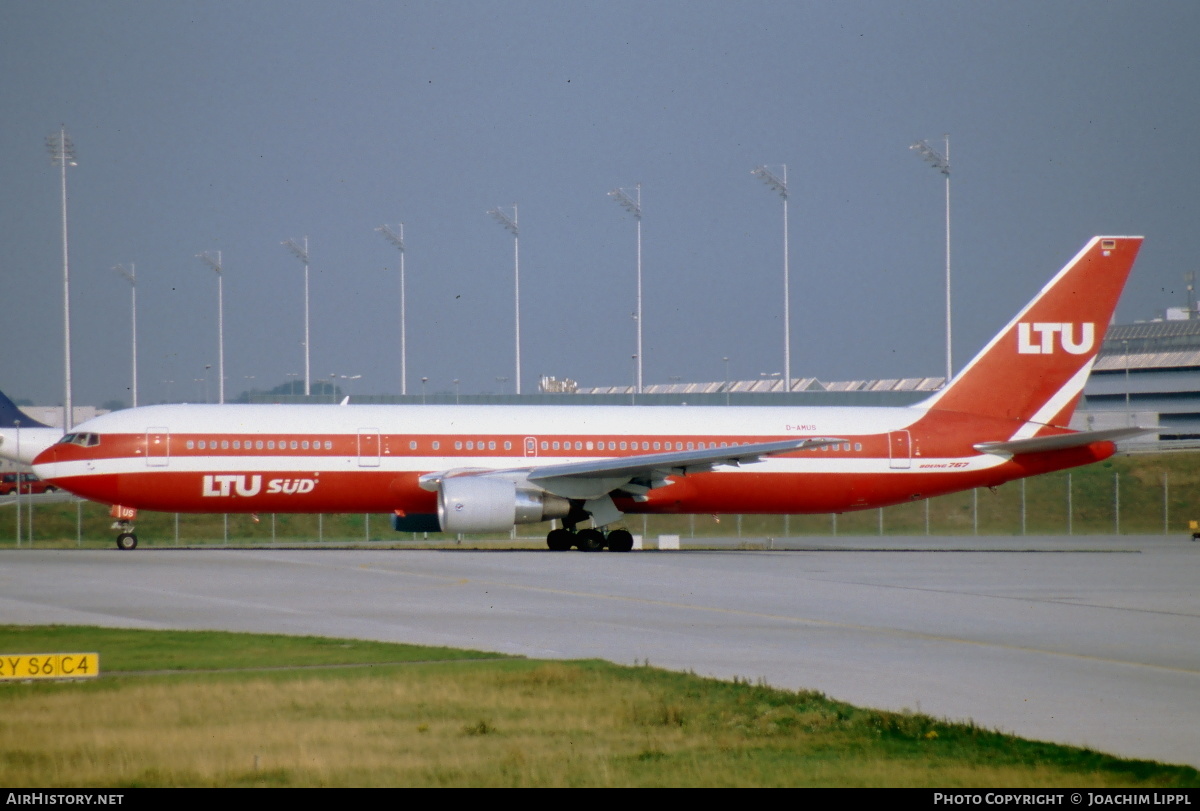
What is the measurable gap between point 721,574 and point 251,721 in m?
17.9

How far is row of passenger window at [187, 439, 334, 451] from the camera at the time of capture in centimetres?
3512

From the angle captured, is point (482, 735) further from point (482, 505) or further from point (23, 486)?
point (23, 486)

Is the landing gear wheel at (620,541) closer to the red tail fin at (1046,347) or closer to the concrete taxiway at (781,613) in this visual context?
the concrete taxiway at (781,613)

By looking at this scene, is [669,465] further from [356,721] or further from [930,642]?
[356,721]

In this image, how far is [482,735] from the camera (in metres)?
10.8

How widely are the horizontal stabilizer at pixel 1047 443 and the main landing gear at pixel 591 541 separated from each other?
414 inches

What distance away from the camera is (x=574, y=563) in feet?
103

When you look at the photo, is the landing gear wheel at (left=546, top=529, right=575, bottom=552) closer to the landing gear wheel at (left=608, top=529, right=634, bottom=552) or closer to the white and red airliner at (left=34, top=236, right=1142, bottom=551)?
the white and red airliner at (left=34, top=236, right=1142, bottom=551)

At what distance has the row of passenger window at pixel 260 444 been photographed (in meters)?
35.1

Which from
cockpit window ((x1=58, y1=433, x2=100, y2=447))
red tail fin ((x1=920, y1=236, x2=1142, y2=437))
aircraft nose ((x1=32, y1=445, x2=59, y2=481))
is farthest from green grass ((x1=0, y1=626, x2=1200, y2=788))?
red tail fin ((x1=920, y1=236, x2=1142, y2=437))

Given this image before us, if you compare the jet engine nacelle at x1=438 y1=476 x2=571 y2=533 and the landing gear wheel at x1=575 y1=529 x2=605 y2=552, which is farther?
the landing gear wheel at x1=575 y1=529 x2=605 y2=552

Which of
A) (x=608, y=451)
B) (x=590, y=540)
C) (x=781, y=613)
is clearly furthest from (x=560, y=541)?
(x=781, y=613)

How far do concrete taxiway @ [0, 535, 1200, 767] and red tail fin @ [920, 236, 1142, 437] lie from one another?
6.24 m
